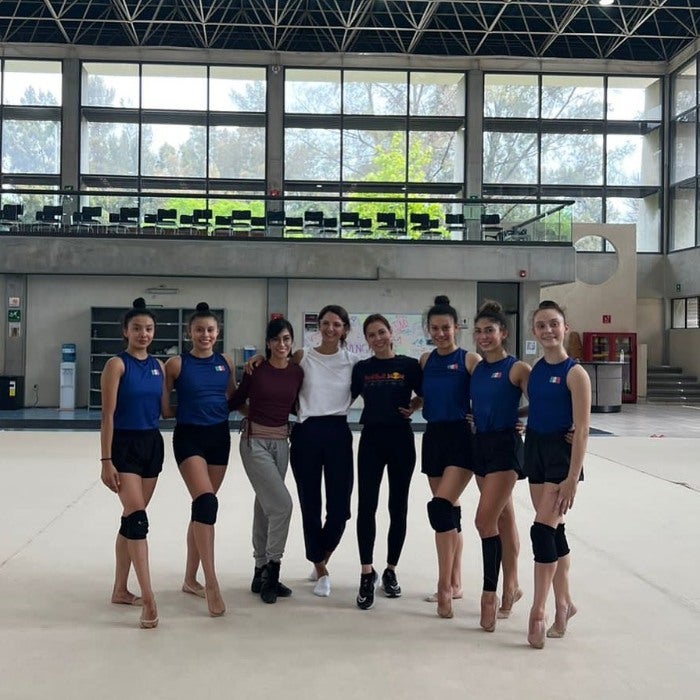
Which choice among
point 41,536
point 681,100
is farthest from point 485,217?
point 41,536

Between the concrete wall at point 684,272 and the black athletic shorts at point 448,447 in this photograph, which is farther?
the concrete wall at point 684,272

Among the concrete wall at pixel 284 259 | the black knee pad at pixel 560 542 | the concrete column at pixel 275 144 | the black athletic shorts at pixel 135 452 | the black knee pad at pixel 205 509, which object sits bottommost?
the black knee pad at pixel 560 542

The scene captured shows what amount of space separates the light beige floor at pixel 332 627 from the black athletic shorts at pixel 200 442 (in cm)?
85

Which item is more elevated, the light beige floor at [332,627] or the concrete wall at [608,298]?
the concrete wall at [608,298]

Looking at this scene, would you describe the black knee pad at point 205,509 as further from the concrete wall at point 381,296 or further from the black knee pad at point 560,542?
the concrete wall at point 381,296

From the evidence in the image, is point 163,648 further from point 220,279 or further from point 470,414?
point 220,279

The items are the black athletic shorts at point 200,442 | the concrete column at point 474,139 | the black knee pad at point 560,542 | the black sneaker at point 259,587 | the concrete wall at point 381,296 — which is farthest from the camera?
the concrete column at point 474,139

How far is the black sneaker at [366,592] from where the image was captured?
482 cm

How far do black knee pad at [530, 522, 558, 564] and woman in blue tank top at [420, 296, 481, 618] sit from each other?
0.55m

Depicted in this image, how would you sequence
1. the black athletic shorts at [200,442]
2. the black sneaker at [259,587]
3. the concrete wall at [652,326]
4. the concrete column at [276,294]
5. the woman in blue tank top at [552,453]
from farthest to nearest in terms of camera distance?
the concrete wall at [652,326], the concrete column at [276,294], the black sneaker at [259,587], the black athletic shorts at [200,442], the woman in blue tank top at [552,453]

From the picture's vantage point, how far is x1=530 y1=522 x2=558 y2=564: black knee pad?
4.25m

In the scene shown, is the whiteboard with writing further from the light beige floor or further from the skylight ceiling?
the light beige floor

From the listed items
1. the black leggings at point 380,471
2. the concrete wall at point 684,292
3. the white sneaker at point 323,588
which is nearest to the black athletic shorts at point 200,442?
the black leggings at point 380,471

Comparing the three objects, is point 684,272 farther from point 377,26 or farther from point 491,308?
point 491,308
